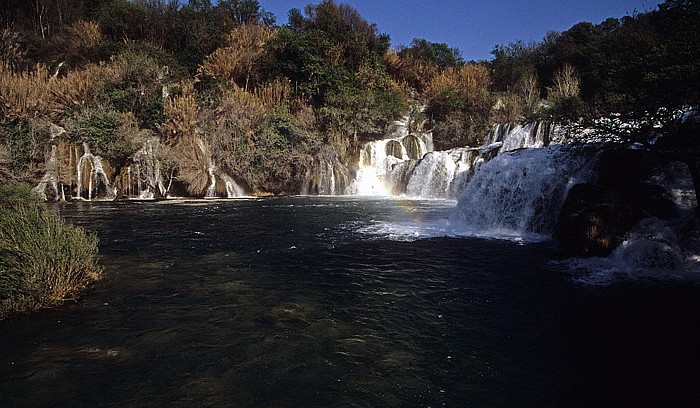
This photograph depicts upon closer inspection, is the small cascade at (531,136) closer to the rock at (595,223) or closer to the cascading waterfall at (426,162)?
the cascading waterfall at (426,162)

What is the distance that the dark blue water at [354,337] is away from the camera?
3312mm

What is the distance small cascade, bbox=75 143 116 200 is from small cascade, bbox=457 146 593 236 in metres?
18.1

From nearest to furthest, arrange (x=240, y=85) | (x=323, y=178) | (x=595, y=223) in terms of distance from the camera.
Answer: (x=595, y=223), (x=323, y=178), (x=240, y=85)

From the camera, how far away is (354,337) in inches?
171

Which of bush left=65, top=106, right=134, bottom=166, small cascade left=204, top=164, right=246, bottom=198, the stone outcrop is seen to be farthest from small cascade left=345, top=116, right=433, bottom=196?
the stone outcrop

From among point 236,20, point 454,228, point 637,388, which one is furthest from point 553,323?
point 236,20

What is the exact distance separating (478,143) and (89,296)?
28981 mm

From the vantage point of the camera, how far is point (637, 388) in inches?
133

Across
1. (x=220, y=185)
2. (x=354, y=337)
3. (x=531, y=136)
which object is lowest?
(x=354, y=337)

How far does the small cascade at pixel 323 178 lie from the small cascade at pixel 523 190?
13304 millimetres

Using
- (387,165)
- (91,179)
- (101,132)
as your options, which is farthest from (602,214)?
(101,132)

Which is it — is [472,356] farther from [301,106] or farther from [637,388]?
[301,106]

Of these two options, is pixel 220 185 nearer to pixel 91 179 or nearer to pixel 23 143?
pixel 91 179

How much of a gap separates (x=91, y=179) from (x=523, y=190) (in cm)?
2039
